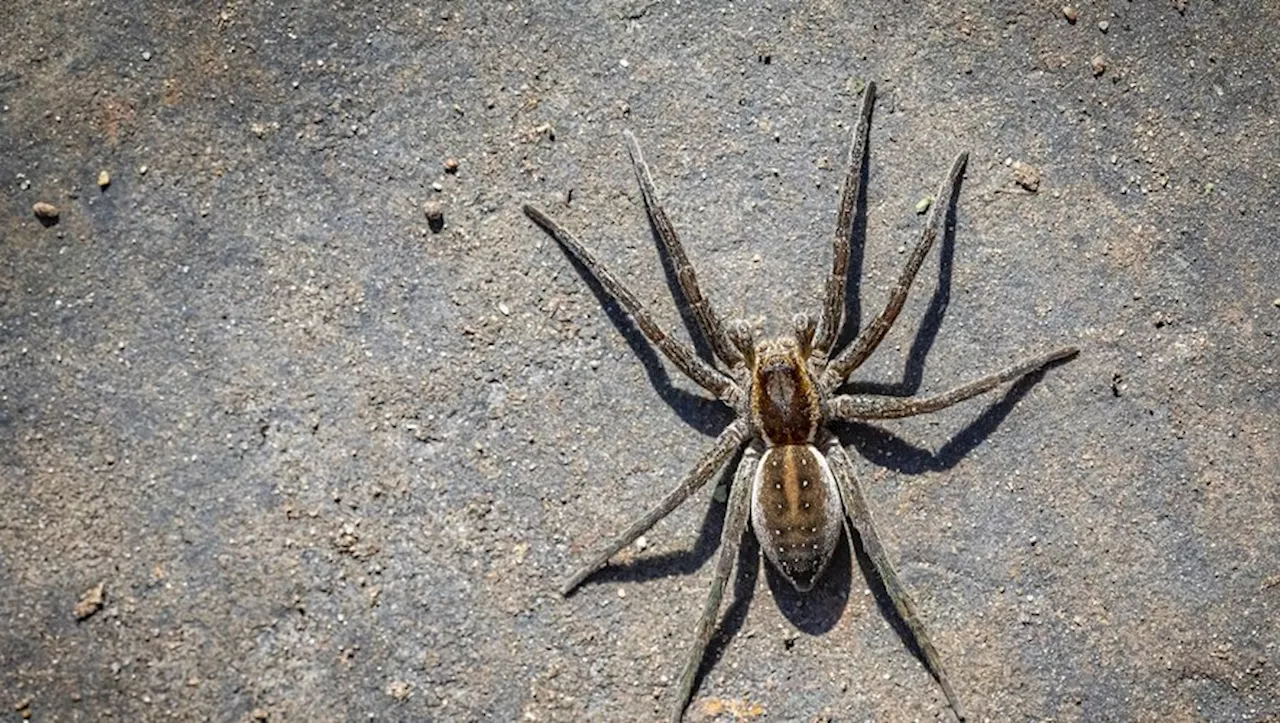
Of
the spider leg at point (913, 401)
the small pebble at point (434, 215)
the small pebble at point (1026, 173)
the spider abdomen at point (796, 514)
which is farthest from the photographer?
the small pebble at point (1026, 173)

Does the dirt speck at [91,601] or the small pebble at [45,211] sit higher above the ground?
the small pebble at [45,211]

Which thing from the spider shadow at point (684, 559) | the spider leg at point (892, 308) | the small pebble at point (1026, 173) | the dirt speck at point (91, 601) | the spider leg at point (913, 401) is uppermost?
the small pebble at point (1026, 173)

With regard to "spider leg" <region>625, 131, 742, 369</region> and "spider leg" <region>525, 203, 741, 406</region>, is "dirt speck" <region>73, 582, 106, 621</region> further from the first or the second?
"spider leg" <region>625, 131, 742, 369</region>

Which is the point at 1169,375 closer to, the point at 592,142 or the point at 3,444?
the point at 592,142

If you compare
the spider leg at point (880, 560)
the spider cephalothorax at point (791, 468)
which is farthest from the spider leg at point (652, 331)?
the spider leg at point (880, 560)

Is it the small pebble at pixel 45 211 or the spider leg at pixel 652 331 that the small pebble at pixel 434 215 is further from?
the small pebble at pixel 45 211

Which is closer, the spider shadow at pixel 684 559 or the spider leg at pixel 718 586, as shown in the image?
the spider leg at pixel 718 586
